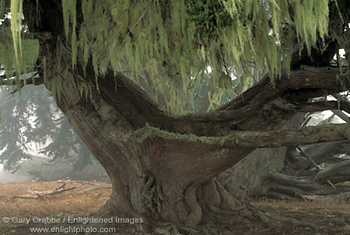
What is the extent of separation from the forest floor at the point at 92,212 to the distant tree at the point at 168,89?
634 mm

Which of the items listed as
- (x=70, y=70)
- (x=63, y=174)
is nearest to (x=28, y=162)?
(x=63, y=174)

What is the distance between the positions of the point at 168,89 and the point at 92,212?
143 inches

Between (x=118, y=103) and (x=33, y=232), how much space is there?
2747 millimetres

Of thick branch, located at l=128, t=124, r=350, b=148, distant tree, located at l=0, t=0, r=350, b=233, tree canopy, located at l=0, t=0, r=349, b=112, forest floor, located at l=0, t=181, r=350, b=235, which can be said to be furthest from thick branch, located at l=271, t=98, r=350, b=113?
forest floor, located at l=0, t=181, r=350, b=235

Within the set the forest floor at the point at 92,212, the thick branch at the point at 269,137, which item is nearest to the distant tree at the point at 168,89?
the thick branch at the point at 269,137

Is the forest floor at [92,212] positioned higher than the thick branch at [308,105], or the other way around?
the thick branch at [308,105]

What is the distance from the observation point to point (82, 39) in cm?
439

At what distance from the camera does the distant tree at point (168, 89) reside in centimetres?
394

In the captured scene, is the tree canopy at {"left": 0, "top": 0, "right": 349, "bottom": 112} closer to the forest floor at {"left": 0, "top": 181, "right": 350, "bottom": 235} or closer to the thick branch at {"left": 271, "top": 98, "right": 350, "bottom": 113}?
the thick branch at {"left": 271, "top": 98, "right": 350, "bottom": 113}

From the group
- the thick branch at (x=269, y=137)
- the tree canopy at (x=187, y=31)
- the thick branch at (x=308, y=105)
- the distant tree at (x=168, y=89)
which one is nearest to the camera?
the tree canopy at (x=187, y=31)

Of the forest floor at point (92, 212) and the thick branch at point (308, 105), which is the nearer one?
the thick branch at point (308, 105)

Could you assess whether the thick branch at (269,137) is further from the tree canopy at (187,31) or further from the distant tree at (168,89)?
the tree canopy at (187,31)

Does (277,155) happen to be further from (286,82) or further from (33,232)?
(33,232)

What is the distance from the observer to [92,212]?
786 cm
